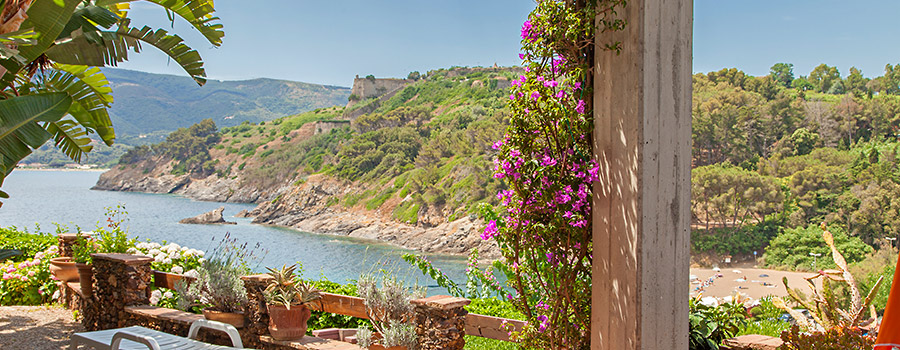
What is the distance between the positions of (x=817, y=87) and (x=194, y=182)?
5237 centimetres

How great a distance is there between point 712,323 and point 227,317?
243 cm

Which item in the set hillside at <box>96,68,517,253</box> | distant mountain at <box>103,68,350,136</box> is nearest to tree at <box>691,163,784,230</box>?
hillside at <box>96,68,517,253</box>

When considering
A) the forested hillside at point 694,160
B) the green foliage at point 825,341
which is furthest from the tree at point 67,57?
the forested hillside at point 694,160

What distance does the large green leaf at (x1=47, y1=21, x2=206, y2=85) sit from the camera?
3432 millimetres

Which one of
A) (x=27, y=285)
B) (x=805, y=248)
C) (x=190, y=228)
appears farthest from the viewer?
(x=190, y=228)

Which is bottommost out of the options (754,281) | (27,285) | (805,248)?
(754,281)

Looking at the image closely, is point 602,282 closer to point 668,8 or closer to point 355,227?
point 668,8

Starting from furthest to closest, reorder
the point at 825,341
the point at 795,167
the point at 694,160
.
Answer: the point at 694,160, the point at 795,167, the point at 825,341

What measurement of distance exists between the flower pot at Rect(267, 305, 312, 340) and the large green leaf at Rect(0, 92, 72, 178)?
1.32 m

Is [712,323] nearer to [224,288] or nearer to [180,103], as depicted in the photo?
[224,288]

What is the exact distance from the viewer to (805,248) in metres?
29.8

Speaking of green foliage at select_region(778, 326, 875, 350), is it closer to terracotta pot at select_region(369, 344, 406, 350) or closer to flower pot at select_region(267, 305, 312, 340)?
terracotta pot at select_region(369, 344, 406, 350)

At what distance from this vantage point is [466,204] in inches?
1478

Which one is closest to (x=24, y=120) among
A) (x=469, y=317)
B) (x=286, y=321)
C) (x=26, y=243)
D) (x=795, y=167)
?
(x=286, y=321)
